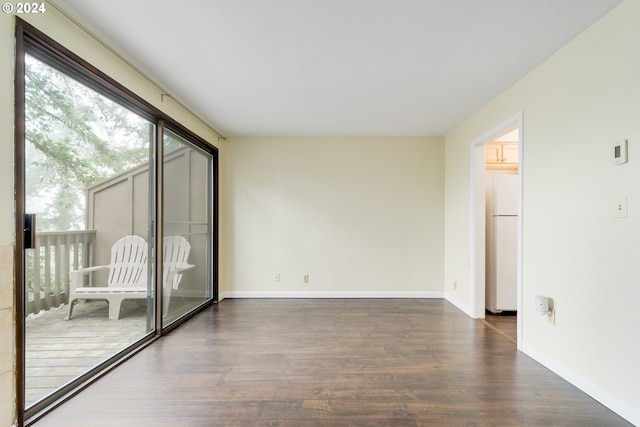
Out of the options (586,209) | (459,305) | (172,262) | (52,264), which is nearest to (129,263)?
(172,262)

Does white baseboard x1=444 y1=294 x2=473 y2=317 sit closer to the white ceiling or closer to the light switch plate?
the light switch plate

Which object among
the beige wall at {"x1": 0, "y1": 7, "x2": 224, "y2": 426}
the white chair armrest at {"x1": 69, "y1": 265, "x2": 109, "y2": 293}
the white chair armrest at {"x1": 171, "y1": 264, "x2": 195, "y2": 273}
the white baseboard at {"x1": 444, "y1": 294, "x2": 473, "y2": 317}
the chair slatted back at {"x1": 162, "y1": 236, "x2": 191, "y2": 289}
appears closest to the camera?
the beige wall at {"x1": 0, "y1": 7, "x2": 224, "y2": 426}

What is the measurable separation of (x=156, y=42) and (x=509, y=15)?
2.39m

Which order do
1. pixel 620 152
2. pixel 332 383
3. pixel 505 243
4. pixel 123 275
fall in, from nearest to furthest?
1. pixel 620 152
2. pixel 332 383
3. pixel 123 275
4. pixel 505 243

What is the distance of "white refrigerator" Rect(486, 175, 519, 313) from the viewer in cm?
352

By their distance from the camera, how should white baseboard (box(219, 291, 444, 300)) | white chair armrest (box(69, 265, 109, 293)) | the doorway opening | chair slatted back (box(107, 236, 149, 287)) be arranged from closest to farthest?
white chair armrest (box(69, 265, 109, 293))
chair slatted back (box(107, 236, 149, 287))
the doorway opening
white baseboard (box(219, 291, 444, 300))

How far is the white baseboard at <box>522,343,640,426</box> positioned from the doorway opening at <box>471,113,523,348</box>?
0.87 m

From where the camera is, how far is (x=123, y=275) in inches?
102

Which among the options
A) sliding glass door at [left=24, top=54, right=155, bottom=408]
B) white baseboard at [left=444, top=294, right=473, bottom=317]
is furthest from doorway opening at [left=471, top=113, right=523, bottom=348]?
sliding glass door at [left=24, top=54, right=155, bottom=408]

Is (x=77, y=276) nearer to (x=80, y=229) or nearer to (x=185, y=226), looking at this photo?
(x=80, y=229)

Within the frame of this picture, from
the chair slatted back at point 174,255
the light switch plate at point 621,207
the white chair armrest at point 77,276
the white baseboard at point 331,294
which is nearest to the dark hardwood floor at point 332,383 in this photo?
the chair slatted back at point 174,255

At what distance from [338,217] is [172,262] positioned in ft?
7.67

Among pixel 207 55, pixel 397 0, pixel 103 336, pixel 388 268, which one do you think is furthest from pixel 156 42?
pixel 388 268

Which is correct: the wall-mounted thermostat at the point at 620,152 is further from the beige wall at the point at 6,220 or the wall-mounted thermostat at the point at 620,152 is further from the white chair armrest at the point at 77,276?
the white chair armrest at the point at 77,276
